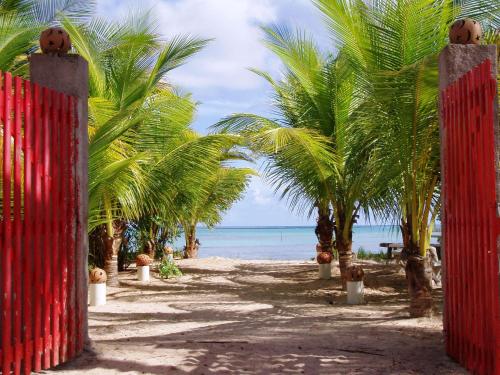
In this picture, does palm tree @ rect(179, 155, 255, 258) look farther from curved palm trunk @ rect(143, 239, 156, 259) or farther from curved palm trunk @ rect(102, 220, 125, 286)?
curved palm trunk @ rect(102, 220, 125, 286)

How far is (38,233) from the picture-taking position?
458 cm

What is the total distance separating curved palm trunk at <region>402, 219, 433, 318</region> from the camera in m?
6.87

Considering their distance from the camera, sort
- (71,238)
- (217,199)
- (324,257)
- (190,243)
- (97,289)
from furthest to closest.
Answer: (190,243), (217,199), (324,257), (97,289), (71,238)

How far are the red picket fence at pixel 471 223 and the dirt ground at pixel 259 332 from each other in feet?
1.47

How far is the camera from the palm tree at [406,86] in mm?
6418

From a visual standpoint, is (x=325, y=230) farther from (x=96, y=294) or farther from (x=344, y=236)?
(x=96, y=294)

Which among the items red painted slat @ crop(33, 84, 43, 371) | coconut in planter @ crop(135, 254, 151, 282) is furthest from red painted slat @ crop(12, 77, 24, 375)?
coconut in planter @ crop(135, 254, 151, 282)

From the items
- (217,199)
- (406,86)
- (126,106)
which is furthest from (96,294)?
(217,199)

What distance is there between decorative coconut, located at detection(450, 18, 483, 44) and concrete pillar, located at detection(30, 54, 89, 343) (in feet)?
11.9

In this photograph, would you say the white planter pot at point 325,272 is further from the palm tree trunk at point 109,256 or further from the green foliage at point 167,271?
the palm tree trunk at point 109,256

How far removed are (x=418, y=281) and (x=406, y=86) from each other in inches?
92.5

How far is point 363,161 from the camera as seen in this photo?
30.2ft

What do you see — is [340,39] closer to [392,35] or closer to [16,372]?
[392,35]

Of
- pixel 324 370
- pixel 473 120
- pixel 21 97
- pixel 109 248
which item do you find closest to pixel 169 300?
pixel 109 248
